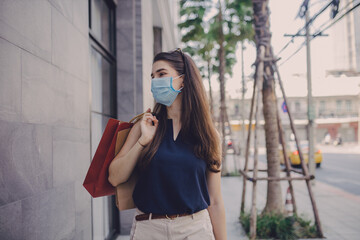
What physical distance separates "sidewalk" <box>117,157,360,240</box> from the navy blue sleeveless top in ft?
9.48

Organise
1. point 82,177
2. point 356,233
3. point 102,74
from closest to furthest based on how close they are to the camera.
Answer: point 82,177
point 102,74
point 356,233

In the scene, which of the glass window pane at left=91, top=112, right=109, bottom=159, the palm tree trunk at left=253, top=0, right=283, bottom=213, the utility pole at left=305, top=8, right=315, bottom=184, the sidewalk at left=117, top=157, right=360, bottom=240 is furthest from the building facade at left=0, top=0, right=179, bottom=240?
the utility pole at left=305, top=8, right=315, bottom=184

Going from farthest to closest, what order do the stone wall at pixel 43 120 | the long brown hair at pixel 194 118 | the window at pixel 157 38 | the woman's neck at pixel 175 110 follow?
the window at pixel 157 38, the woman's neck at pixel 175 110, the long brown hair at pixel 194 118, the stone wall at pixel 43 120

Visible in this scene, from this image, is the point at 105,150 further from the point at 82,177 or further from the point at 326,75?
the point at 326,75

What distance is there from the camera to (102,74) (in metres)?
3.96

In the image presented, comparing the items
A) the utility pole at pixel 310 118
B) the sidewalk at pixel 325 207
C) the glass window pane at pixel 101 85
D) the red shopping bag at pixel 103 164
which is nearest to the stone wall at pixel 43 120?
the red shopping bag at pixel 103 164

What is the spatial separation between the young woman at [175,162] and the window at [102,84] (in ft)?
5.10

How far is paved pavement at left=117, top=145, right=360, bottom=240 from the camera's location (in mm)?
4859

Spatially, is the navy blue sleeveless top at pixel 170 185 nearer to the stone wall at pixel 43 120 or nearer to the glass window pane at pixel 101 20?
the stone wall at pixel 43 120

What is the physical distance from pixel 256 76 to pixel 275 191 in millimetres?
2040

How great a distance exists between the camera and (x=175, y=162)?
68.4 inches

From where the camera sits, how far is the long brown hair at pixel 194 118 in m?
1.86

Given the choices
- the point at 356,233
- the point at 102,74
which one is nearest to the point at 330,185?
the point at 356,233

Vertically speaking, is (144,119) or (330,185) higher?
(144,119)
